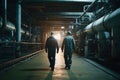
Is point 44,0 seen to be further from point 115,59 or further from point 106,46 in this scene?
point 115,59

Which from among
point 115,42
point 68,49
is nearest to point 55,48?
point 68,49

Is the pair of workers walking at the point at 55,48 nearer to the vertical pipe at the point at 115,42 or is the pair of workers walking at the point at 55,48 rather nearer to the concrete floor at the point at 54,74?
the concrete floor at the point at 54,74

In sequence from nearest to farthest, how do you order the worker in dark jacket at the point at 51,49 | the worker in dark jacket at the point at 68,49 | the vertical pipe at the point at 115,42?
the vertical pipe at the point at 115,42, the worker in dark jacket at the point at 51,49, the worker in dark jacket at the point at 68,49

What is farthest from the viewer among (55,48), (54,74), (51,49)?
(55,48)

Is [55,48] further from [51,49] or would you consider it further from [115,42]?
[115,42]

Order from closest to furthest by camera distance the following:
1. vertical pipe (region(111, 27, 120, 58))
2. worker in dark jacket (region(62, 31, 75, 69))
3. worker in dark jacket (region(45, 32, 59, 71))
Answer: vertical pipe (region(111, 27, 120, 58)) → worker in dark jacket (region(45, 32, 59, 71)) → worker in dark jacket (region(62, 31, 75, 69))

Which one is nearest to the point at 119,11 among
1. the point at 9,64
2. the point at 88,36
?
the point at 9,64

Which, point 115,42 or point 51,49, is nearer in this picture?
point 51,49

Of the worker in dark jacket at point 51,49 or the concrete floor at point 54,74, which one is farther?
the worker in dark jacket at point 51,49

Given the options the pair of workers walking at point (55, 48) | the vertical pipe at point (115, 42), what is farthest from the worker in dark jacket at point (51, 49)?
the vertical pipe at point (115, 42)

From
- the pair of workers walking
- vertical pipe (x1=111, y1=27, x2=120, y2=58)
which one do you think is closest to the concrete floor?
the pair of workers walking

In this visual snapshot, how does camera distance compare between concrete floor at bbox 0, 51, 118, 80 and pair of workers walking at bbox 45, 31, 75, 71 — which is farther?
pair of workers walking at bbox 45, 31, 75, 71

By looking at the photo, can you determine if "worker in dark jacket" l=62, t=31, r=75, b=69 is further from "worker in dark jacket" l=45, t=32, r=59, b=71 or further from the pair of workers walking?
"worker in dark jacket" l=45, t=32, r=59, b=71

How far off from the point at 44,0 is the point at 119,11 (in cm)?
1203
